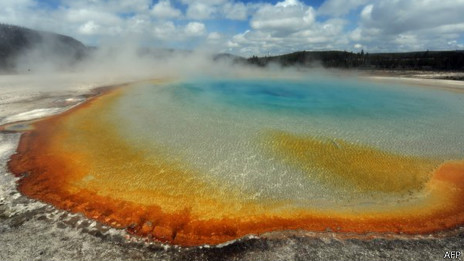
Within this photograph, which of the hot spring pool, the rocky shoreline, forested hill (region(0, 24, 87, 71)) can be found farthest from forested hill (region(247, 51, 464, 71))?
the rocky shoreline

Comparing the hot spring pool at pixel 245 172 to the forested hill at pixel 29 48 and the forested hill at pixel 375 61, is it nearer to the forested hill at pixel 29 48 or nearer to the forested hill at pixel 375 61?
the forested hill at pixel 29 48

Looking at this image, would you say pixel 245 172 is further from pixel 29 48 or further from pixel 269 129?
pixel 29 48

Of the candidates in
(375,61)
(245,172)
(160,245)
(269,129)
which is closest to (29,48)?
(269,129)

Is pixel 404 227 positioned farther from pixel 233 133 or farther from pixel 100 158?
pixel 100 158

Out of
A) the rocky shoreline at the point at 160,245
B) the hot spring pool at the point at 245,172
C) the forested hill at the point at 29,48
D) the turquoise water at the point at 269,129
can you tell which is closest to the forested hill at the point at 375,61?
the turquoise water at the point at 269,129

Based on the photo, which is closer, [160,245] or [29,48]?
[160,245]

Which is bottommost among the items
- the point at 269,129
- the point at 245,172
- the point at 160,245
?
the point at 160,245
